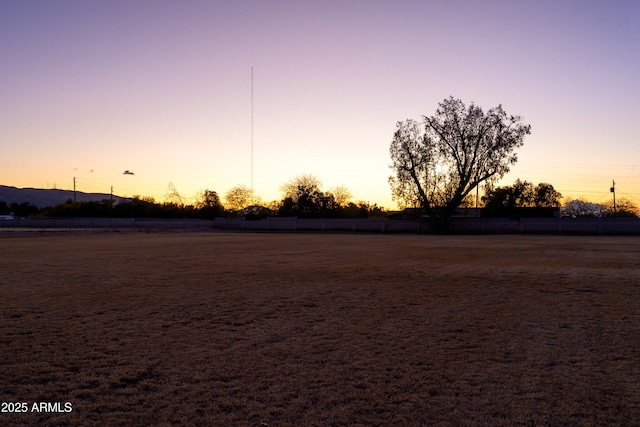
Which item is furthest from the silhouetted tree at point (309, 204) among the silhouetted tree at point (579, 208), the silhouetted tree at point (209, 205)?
the silhouetted tree at point (579, 208)

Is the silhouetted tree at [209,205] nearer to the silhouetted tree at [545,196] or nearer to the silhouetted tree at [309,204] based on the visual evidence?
the silhouetted tree at [309,204]

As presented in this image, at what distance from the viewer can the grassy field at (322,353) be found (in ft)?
15.0

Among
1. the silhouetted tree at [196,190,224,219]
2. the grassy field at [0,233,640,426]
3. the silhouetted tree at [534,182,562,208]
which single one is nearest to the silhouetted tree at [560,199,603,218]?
the silhouetted tree at [534,182,562,208]

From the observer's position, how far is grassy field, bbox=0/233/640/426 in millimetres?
4562

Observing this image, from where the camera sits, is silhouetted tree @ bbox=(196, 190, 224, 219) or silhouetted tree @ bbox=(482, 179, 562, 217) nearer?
silhouetted tree @ bbox=(482, 179, 562, 217)

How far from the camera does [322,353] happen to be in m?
6.34

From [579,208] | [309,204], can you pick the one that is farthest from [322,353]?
[579,208]

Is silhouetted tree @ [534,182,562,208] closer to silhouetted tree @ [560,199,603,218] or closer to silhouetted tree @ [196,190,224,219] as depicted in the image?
silhouetted tree @ [560,199,603,218]

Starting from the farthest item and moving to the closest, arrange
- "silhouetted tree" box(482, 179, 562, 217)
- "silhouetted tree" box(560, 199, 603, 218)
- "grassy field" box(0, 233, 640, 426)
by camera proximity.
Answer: "silhouetted tree" box(560, 199, 603, 218)
"silhouetted tree" box(482, 179, 562, 217)
"grassy field" box(0, 233, 640, 426)

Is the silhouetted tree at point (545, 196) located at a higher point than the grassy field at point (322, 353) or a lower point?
higher

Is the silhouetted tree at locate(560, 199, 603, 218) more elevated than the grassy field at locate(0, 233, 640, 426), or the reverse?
the silhouetted tree at locate(560, 199, 603, 218)

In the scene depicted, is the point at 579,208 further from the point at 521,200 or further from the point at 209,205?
the point at 209,205

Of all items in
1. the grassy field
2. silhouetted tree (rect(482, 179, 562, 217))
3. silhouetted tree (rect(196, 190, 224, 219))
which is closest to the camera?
the grassy field

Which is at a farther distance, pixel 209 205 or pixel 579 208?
pixel 579 208
